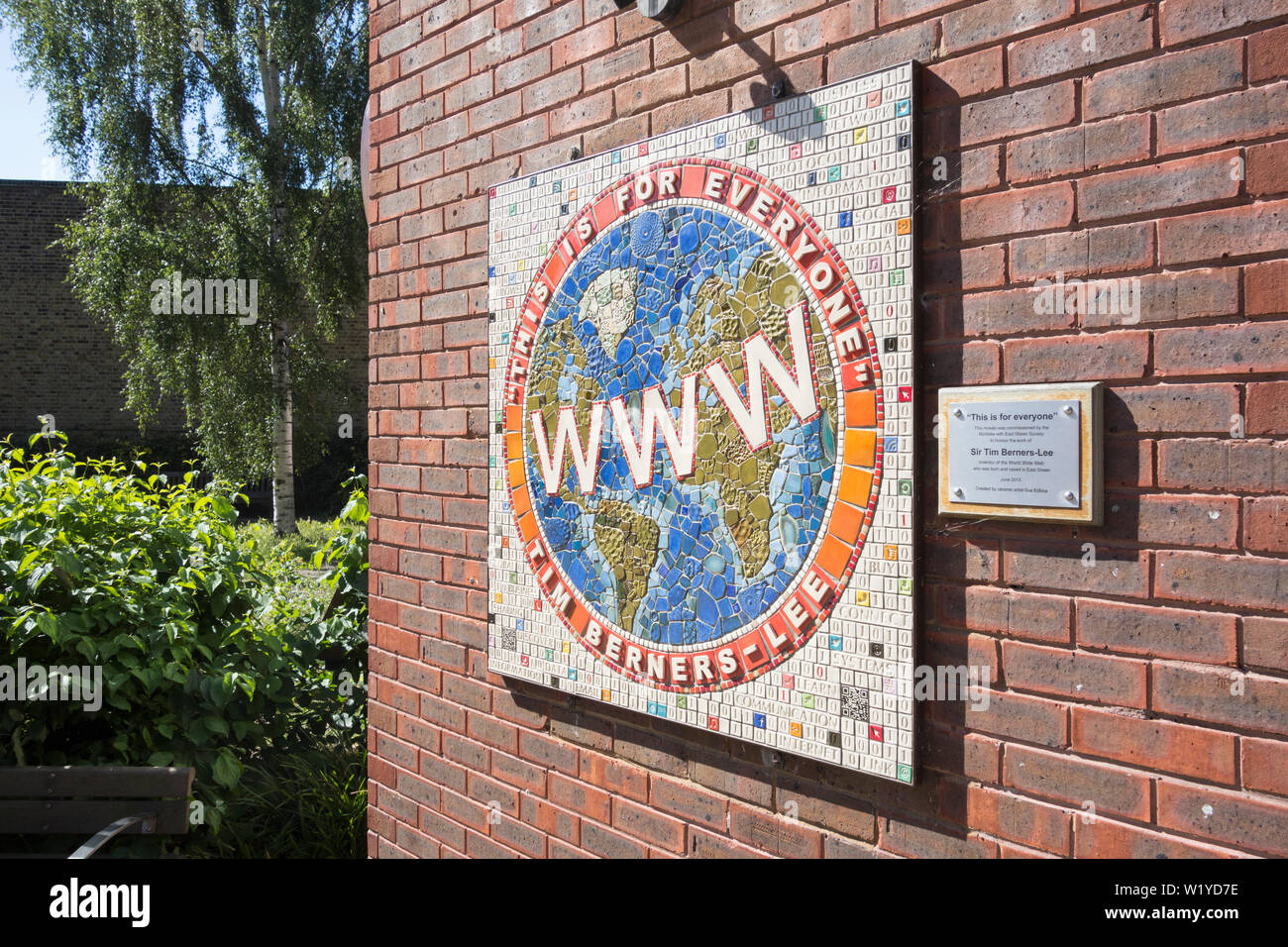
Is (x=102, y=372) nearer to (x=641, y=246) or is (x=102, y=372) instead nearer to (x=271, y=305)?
(x=271, y=305)

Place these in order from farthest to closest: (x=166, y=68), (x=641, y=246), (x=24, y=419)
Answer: (x=24, y=419) → (x=166, y=68) → (x=641, y=246)

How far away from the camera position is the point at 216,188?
13273 millimetres

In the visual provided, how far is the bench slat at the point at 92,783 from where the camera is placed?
10.4ft

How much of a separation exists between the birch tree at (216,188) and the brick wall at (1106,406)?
11910 millimetres

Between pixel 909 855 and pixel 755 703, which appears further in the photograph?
pixel 755 703

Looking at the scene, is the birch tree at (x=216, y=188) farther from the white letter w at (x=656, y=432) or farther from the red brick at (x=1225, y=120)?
the red brick at (x=1225, y=120)

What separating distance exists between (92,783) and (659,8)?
3.00m

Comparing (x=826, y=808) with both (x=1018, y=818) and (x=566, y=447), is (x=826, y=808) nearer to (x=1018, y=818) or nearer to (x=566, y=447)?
(x=1018, y=818)

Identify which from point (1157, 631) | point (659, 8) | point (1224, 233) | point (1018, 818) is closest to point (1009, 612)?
point (1157, 631)

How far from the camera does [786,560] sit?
1.84 meters

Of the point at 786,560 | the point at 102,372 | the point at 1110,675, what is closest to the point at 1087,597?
the point at 1110,675

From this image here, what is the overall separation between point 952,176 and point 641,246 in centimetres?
71

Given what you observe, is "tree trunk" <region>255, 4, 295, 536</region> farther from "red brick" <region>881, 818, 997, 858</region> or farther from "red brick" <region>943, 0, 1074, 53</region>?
"red brick" <region>881, 818, 997, 858</region>

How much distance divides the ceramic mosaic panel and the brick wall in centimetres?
8
